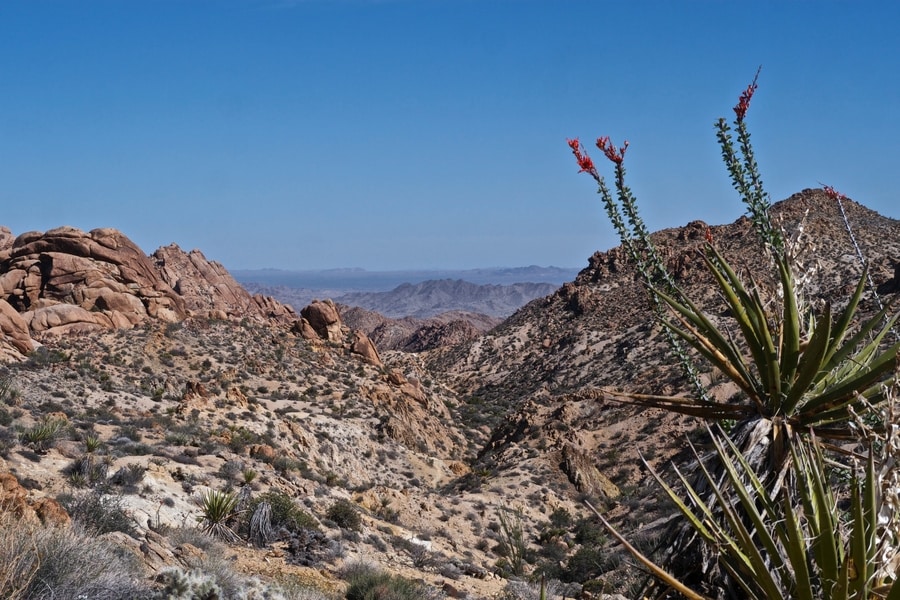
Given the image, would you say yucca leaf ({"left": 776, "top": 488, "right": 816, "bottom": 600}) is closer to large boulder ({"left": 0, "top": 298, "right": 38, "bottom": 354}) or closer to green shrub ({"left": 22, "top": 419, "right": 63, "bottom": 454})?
green shrub ({"left": 22, "top": 419, "right": 63, "bottom": 454})

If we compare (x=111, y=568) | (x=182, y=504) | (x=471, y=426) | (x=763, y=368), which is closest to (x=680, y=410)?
(x=763, y=368)

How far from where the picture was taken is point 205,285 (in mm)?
57844

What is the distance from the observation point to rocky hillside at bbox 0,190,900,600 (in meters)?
10.7

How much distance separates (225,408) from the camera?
80.2 ft

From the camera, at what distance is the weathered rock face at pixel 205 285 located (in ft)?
179

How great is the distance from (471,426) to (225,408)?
564 inches

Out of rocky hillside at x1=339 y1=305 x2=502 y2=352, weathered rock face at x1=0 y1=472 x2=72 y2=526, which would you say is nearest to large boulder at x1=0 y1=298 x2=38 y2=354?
weathered rock face at x1=0 y1=472 x2=72 y2=526

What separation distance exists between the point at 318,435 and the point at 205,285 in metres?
36.8

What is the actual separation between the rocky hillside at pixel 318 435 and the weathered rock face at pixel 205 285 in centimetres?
260

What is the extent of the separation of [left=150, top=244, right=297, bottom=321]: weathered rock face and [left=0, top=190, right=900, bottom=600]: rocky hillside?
2595 millimetres

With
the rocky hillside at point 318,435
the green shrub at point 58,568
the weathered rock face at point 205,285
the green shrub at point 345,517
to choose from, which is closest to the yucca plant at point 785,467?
the rocky hillside at point 318,435

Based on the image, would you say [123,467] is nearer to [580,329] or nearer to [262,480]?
[262,480]

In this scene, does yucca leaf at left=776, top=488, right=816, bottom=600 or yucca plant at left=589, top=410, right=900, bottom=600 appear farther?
yucca leaf at left=776, top=488, right=816, bottom=600

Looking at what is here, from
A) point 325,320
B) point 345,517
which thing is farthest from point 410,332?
point 345,517
